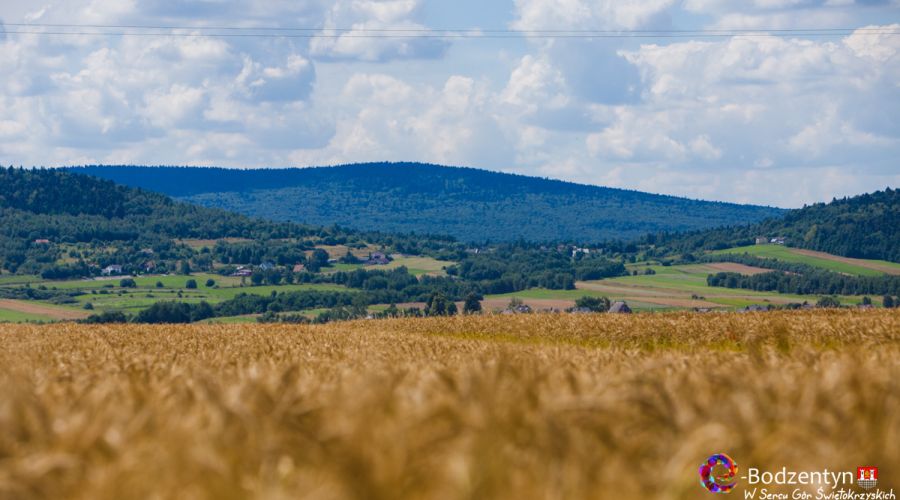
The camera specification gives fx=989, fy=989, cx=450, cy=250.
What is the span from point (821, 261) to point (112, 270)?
384 feet

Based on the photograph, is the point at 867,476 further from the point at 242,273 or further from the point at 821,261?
the point at 242,273

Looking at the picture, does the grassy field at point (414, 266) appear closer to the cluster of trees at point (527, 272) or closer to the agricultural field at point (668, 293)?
the cluster of trees at point (527, 272)

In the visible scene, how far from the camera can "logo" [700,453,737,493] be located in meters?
4.51

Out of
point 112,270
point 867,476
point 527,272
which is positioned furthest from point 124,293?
point 867,476

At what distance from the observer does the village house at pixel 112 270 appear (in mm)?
169375

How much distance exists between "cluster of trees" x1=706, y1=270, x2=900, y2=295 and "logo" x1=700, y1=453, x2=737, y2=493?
118m

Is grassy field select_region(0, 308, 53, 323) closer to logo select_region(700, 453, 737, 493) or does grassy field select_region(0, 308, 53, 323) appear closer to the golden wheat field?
the golden wheat field

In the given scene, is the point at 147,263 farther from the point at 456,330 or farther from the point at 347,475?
the point at 347,475

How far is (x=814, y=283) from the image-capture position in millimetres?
126438

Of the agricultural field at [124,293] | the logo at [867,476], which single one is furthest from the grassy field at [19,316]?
the logo at [867,476]

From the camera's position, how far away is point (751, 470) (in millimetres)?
4789

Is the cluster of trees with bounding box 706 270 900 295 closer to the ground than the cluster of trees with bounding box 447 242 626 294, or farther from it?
farther from it

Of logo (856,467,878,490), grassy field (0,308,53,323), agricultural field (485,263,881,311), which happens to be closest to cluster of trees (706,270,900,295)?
agricultural field (485,263,881,311)

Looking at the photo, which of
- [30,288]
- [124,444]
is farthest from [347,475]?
[30,288]
